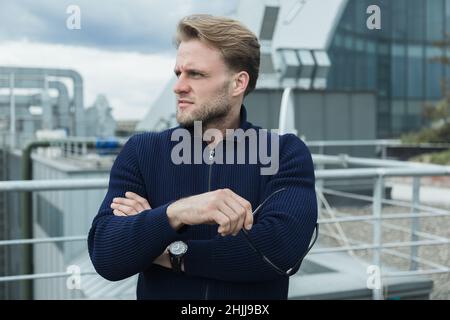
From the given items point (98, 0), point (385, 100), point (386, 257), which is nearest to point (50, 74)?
point (385, 100)

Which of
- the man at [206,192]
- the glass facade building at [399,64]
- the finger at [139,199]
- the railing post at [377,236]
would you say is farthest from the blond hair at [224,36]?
the glass facade building at [399,64]

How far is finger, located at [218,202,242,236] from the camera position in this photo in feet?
4.00

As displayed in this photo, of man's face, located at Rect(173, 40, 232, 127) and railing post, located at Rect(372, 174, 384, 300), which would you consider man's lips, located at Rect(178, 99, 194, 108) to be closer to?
man's face, located at Rect(173, 40, 232, 127)

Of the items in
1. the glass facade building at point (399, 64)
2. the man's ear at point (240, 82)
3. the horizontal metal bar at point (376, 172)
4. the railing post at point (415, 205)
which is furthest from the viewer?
the glass facade building at point (399, 64)

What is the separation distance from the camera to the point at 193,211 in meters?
1.29

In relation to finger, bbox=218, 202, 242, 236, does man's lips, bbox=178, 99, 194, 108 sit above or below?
above

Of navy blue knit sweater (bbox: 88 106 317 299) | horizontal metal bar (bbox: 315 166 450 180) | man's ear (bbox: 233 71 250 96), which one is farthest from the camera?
horizontal metal bar (bbox: 315 166 450 180)

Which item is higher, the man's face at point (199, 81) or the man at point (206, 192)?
the man's face at point (199, 81)

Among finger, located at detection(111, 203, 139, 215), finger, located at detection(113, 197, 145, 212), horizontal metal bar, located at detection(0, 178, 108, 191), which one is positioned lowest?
horizontal metal bar, located at detection(0, 178, 108, 191)

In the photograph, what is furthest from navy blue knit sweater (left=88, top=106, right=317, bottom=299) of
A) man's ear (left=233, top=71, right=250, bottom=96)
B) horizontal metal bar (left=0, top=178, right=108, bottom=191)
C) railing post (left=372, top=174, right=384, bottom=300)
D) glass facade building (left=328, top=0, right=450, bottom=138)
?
glass facade building (left=328, top=0, right=450, bottom=138)

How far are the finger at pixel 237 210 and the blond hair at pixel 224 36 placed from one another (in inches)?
18.6

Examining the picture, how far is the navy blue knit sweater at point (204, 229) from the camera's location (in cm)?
145

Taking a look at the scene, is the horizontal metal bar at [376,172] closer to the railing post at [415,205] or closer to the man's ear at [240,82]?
the railing post at [415,205]

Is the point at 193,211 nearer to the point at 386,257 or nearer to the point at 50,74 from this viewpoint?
the point at 386,257
